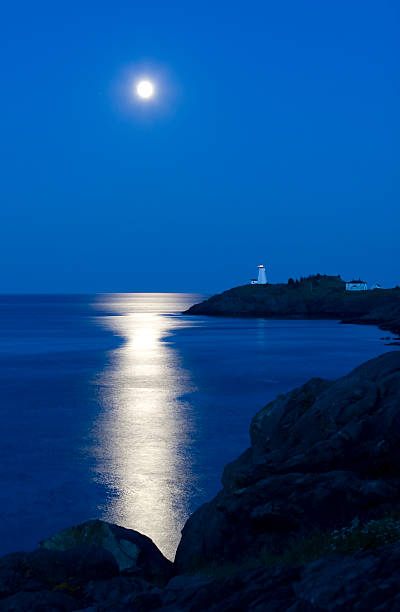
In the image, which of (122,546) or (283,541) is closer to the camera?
(283,541)

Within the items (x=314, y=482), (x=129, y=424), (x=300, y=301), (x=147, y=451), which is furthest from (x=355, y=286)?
(x=314, y=482)

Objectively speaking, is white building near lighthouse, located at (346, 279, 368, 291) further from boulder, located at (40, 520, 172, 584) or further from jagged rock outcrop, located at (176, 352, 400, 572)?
boulder, located at (40, 520, 172, 584)

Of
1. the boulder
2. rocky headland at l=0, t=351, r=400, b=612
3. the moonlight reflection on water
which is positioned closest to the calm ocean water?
the moonlight reflection on water

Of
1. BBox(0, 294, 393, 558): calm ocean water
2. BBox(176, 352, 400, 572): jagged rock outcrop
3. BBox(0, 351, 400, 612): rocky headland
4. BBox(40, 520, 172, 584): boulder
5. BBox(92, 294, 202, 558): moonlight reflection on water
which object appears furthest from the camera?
BBox(0, 294, 393, 558): calm ocean water

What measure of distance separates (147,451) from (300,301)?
129630 mm

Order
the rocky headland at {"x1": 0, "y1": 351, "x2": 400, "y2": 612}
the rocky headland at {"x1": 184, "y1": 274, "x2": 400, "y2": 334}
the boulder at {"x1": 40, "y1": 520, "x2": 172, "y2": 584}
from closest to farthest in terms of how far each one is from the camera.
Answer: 1. the rocky headland at {"x1": 0, "y1": 351, "x2": 400, "y2": 612}
2. the boulder at {"x1": 40, "y1": 520, "x2": 172, "y2": 584}
3. the rocky headland at {"x1": 184, "y1": 274, "x2": 400, "y2": 334}

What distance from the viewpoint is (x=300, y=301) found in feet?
491

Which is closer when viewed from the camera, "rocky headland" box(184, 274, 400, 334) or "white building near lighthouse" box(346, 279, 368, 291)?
"rocky headland" box(184, 274, 400, 334)

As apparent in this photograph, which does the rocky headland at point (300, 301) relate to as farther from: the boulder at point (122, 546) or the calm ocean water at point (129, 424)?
the boulder at point (122, 546)

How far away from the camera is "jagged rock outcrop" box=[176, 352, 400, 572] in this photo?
11.9m

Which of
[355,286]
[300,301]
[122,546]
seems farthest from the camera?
[355,286]

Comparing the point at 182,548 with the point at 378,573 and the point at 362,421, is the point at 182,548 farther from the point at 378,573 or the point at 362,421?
the point at 378,573

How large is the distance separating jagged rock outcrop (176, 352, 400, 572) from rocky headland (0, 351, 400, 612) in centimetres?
3

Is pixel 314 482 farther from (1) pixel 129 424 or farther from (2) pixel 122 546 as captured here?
(1) pixel 129 424
